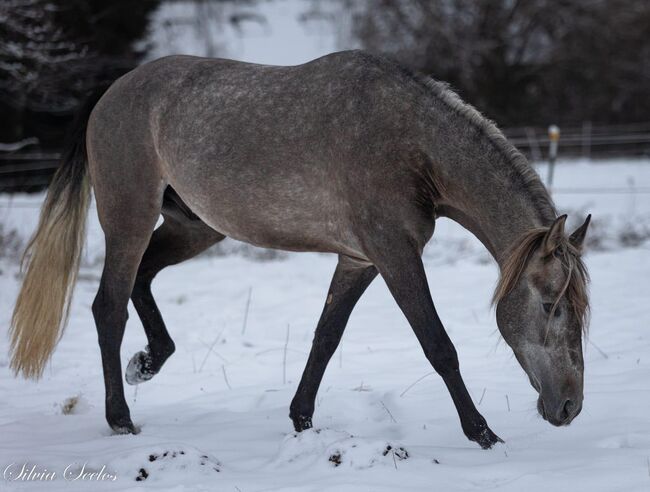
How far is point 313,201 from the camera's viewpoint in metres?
3.84

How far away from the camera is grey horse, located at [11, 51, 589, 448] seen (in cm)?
341

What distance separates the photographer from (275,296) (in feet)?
25.2

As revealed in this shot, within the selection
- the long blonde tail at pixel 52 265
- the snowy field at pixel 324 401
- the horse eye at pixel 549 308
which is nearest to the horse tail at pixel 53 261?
the long blonde tail at pixel 52 265

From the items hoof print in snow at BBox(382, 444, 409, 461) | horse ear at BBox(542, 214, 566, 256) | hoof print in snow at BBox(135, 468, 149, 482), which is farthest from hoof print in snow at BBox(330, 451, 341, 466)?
horse ear at BBox(542, 214, 566, 256)

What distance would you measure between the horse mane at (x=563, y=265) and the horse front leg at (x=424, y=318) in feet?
1.27

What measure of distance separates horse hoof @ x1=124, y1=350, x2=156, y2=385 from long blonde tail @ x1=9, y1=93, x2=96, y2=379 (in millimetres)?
479

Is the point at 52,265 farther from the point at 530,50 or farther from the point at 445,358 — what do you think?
the point at 530,50

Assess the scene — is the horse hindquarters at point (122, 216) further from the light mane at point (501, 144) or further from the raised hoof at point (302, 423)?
the light mane at point (501, 144)

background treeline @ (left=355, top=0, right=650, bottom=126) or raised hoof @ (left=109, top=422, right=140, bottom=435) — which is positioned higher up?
raised hoof @ (left=109, top=422, right=140, bottom=435)

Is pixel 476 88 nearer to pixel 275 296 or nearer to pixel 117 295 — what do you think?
pixel 275 296

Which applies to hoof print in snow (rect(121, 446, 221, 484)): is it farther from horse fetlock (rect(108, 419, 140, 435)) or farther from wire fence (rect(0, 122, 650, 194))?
wire fence (rect(0, 122, 650, 194))

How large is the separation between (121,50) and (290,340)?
1082 centimetres

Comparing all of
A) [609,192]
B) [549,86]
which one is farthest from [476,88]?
[609,192]

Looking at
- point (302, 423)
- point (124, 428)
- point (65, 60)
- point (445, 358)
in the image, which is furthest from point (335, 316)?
point (65, 60)
